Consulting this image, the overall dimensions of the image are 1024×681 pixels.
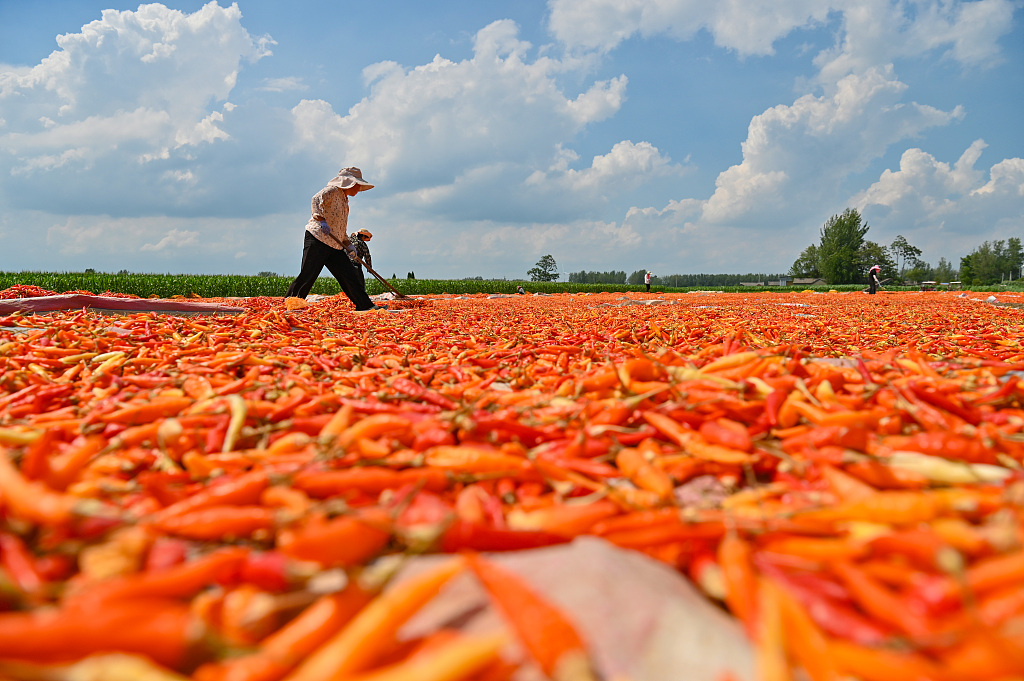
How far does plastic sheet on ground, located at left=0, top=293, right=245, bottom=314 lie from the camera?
19.1ft

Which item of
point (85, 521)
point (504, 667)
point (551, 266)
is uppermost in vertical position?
point (551, 266)

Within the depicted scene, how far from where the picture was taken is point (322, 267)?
8.77 meters

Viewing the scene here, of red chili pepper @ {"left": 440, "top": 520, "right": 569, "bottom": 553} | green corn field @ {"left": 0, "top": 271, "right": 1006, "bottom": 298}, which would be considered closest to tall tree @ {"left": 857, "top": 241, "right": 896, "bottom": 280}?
green corn field @ {"left": 0, "top": 271, "right": 1006, "bottom": 298}

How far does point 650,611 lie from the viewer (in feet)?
3.32

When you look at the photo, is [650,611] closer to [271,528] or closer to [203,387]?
[271,528]

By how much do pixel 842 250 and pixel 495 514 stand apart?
84.1 meters

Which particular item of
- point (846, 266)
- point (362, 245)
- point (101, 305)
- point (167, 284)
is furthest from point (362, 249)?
point (846, 266)

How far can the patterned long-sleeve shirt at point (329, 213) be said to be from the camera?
8555 mm

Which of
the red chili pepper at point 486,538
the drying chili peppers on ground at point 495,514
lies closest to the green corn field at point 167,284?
the drying chili peppers on ground at point 495,514

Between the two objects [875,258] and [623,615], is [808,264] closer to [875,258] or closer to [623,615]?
[875,258]

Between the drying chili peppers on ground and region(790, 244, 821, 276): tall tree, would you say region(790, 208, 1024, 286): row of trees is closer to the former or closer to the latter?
region(790, 244, 821, 276): tall tree

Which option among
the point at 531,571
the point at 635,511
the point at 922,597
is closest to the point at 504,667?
the point at 531,571

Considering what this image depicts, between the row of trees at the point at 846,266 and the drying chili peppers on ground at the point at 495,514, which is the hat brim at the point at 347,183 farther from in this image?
the row of trees at the point at 846,266

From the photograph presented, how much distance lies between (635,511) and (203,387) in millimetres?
2286
